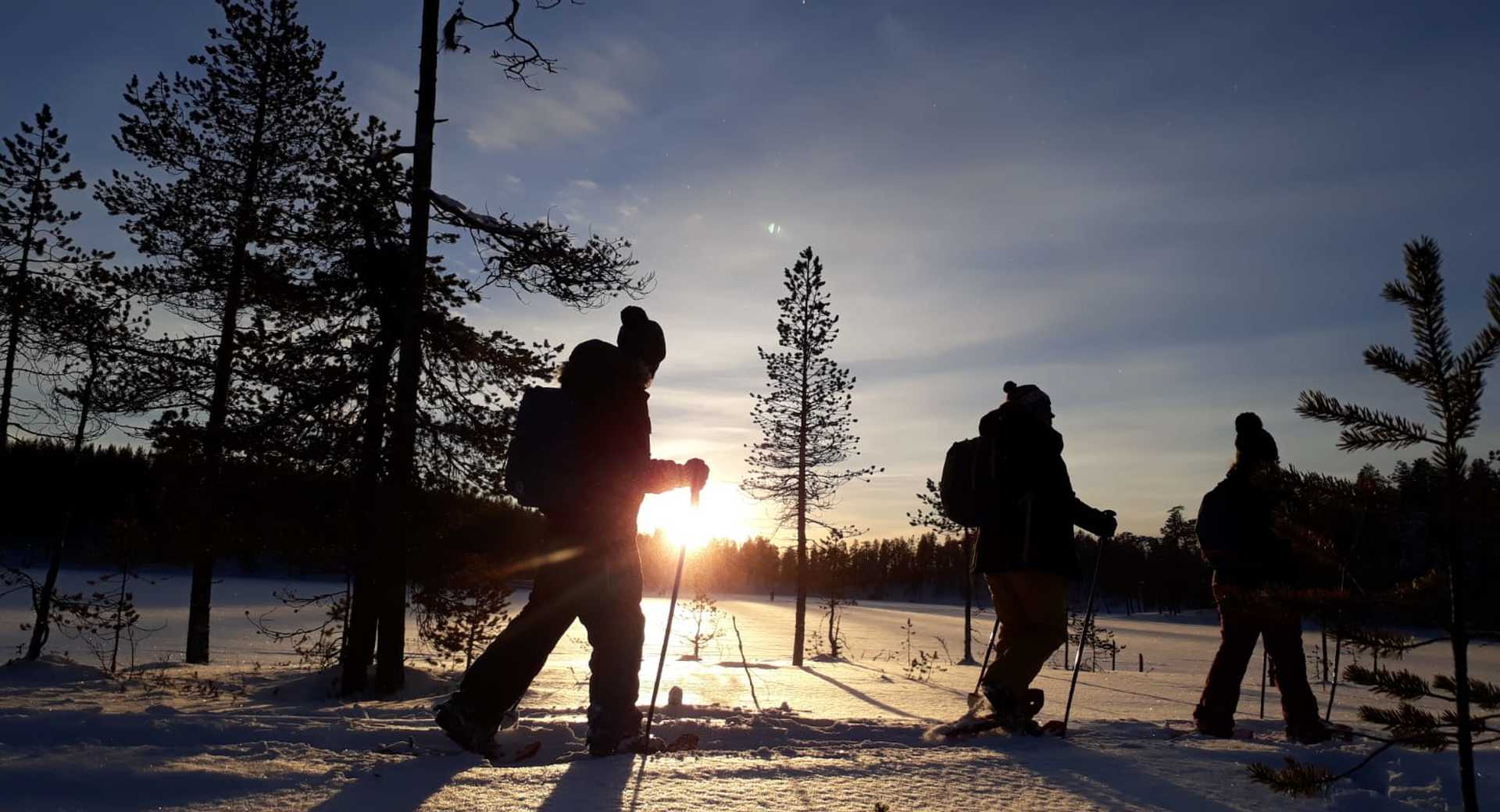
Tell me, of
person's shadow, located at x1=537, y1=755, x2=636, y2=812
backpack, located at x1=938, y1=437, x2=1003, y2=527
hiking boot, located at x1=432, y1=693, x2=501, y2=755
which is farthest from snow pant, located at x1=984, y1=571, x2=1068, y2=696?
hiking boot, located at x1=432, y1=693, x2=501, y2=755

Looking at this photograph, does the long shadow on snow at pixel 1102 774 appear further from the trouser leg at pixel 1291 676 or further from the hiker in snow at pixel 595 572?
the hiker in snow at pixel 595 572

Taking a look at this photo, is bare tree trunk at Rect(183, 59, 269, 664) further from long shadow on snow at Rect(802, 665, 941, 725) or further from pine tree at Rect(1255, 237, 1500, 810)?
pine tree at Rect(1255, 237, 1500, 810)

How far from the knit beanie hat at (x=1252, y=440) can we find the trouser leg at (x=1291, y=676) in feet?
3.24

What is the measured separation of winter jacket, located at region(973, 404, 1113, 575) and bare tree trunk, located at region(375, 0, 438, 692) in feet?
19.0

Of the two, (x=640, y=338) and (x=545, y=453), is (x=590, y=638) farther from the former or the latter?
(x=640, y=338)

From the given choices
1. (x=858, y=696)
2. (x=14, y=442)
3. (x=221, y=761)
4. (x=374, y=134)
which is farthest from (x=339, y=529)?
(x=14, y=442)

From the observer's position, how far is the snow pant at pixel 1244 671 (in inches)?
173

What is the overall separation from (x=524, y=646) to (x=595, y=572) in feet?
1.43

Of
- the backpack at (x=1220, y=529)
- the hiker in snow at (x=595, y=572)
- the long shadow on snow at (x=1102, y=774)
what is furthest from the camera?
the backpack at (x=1220, y=529)

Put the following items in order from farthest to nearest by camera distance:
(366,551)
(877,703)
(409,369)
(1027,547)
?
(366,551) < (409,369) < (877,703) < (1027,547)

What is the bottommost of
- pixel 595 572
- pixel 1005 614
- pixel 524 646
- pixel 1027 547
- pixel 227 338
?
pixel 524 646

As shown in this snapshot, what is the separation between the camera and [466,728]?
332cm

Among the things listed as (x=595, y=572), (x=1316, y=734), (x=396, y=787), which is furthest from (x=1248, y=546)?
(x=396, y=787)

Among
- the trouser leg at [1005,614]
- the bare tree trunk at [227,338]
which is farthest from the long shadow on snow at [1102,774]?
the bare tree trunk at [227,338]
